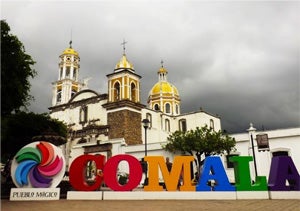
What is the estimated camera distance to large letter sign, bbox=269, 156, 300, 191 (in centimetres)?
1166

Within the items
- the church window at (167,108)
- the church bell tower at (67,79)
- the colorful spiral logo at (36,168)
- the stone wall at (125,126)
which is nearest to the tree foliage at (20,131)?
the colorful spiral logo at (36,168)

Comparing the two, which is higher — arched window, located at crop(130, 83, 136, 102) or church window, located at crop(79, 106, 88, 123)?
arched window, located at crop(130, 83, 136, 102)

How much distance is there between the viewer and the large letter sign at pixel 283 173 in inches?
459

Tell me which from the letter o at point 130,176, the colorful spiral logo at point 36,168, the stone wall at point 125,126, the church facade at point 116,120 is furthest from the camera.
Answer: the stone wall at point 125,126

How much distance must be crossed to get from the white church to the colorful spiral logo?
1355 cm

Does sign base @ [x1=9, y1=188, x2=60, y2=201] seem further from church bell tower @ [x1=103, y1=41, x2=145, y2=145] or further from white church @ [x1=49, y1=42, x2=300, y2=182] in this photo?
church bell tower @ [x1=103, y1=41, x2=145, y2=145]

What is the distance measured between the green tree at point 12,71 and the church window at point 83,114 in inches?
870

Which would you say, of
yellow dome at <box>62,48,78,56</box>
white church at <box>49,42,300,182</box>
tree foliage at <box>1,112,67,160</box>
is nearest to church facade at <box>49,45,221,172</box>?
white church at <box>49,42,300,182</box>

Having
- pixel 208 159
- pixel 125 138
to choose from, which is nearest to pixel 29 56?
pixel 208 159

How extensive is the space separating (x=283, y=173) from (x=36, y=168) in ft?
32.0

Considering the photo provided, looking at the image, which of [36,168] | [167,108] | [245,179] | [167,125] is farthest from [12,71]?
[167,108]

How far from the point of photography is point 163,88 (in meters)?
52.4

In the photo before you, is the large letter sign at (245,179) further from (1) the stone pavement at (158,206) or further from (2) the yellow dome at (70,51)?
(2) the yellow dome at (70,51)

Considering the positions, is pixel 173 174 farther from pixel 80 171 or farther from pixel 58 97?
pixel 58 97
